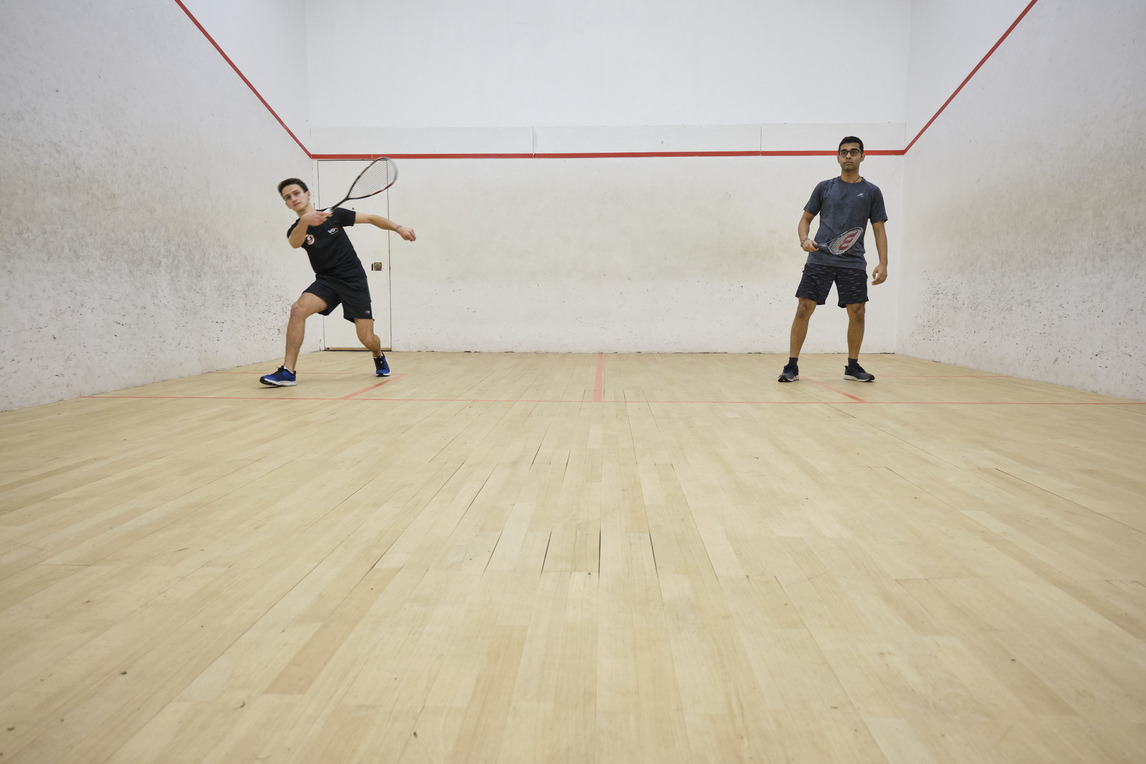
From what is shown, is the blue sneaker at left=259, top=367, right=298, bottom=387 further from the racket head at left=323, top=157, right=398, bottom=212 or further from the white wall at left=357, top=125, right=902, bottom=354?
the white wall at left=357, top=125, right=902, bottom=354

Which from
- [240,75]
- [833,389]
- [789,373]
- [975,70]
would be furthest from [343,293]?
[975,70]

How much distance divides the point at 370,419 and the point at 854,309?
2.35 metres

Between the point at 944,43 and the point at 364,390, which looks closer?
the point at 364,390

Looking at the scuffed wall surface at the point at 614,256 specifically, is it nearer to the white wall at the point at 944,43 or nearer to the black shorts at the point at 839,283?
the white wall at the point at 944,43

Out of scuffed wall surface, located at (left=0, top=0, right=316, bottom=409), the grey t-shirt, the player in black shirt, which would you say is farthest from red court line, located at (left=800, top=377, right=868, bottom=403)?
scuffed wall surface, located at (left=0, top=0, right=316, bottom=409)

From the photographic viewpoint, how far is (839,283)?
11.3 feet

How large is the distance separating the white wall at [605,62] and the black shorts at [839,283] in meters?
2.40

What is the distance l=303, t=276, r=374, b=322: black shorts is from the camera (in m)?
3.56

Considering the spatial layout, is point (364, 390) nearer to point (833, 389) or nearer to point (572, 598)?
point (833, 389)

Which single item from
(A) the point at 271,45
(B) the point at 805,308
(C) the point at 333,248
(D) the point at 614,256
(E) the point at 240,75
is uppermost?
(A) the point at 271,45

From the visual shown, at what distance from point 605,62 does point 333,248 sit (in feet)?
9.53

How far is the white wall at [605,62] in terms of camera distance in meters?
5.28

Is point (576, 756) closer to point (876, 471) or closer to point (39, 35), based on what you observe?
point (876, 471)

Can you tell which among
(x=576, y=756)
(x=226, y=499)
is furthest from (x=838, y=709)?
(x=226, y=499)
